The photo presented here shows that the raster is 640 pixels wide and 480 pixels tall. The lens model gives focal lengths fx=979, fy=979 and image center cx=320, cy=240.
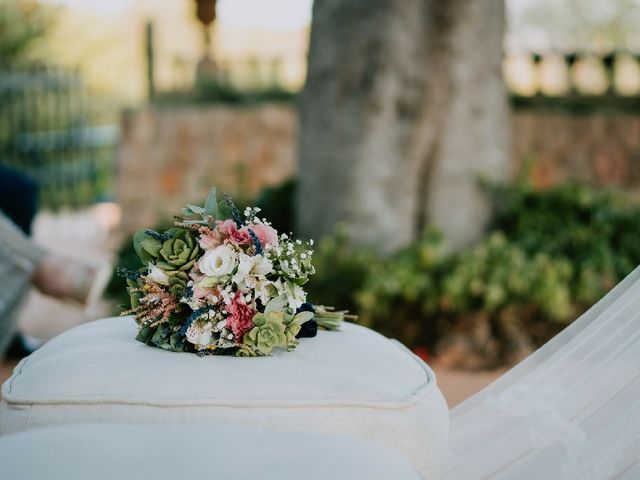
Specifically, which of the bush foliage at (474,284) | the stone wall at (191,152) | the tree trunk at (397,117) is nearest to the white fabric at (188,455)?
the bush foliage at (474,284)

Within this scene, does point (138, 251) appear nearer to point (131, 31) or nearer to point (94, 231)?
point (94, 231)

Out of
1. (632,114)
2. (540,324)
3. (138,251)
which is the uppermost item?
(138,251)

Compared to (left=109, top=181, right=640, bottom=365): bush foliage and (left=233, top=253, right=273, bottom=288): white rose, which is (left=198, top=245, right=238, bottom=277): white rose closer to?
(left=233, top=253, right=273, bottom=288): white rose

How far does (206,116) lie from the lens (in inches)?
434

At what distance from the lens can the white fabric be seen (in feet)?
7.04

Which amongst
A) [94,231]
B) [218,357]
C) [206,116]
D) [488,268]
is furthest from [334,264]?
[94,231]

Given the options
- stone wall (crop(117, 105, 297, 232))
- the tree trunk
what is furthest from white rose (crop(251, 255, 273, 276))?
stone wall (crop(117, 105, 297, 232))

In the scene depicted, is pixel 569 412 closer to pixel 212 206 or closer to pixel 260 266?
pixel 260 266

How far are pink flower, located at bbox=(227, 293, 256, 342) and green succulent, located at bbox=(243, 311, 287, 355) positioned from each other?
0.07 ft

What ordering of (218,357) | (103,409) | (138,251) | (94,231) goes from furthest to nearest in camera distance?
(94,231), (138,251), (218,357), (103,409)

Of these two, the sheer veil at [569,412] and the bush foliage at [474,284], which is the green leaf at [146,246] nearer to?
the sheer veil at [569,412]

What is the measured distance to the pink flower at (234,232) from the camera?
303 centimetres

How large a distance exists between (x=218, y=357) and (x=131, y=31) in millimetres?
19712

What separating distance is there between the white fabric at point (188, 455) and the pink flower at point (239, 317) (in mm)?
525
